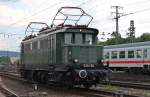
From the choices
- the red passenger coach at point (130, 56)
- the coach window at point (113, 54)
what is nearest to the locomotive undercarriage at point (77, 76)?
the red passenger coach at point (130, 56)

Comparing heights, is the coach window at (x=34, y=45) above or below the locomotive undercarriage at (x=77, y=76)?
above

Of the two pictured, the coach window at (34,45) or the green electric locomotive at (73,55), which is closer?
the green electric locomotive at (73,55)

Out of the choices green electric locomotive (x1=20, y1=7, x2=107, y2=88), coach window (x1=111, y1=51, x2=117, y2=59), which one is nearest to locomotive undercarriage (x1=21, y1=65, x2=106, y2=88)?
green electric locomotive (x1=20, y1=7, x2=107, y2=88)

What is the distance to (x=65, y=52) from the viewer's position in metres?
21.0

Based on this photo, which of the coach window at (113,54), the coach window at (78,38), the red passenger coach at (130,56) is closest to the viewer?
the coach window at (78,38)

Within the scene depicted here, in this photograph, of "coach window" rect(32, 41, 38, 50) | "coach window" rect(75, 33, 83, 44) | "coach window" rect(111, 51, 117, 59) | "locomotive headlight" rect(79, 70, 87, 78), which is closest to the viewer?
"locomotive headlight" rect(79, 70, 87, 78)

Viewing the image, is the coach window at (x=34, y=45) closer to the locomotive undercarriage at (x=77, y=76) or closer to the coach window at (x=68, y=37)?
the locomotive undercarriage at (x=77, y=76)

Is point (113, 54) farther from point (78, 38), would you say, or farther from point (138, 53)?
point (78, 38)

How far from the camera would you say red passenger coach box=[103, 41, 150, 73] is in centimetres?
3806

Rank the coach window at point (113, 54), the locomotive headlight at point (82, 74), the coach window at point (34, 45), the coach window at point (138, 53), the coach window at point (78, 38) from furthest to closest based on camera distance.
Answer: the coach window at point (113, 54) < the coach window at point (138, 53) < the coach window at point (34, 45) < the coach window at point (78, 38) < the locomotive headlight at point (82, 74)

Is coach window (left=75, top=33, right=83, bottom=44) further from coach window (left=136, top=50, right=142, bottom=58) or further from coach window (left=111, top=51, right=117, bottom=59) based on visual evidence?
coach window (left=111, top=51, right=117, bottom=59)

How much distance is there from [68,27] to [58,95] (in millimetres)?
4157

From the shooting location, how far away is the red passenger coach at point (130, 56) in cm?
3806

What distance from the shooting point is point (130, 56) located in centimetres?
4066
